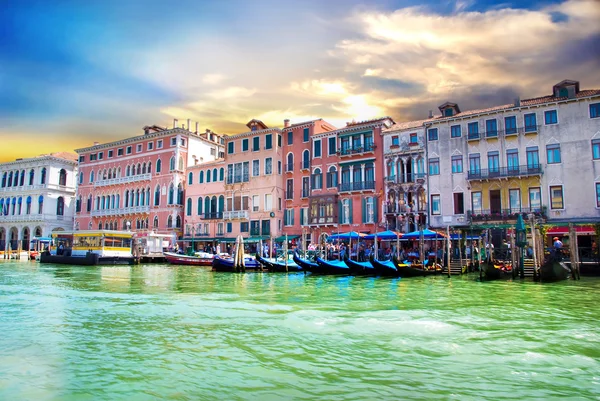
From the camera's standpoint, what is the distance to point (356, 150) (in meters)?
29.2

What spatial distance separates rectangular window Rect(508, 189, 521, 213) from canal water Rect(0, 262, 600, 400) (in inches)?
500

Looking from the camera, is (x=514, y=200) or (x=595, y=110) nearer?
(x=595, y=110)

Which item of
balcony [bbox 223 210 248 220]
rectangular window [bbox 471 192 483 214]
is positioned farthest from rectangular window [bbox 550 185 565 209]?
balcony [bbox 223 210 248 220]

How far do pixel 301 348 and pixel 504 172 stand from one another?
21.0 metres

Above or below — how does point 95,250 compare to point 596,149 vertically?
below

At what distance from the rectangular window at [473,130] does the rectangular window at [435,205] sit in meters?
3.82

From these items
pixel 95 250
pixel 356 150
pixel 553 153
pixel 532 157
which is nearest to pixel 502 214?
pixel 532 157

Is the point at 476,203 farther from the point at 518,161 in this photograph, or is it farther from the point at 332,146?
the point at 332,146

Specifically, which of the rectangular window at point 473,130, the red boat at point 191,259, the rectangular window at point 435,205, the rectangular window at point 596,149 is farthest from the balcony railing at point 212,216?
the rectangular window at point 596,149

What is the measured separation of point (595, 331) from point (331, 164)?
75.8 ft

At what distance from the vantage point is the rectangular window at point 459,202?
84.6ft

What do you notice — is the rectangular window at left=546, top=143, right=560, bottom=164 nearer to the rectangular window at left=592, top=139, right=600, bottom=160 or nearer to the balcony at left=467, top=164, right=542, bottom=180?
the balcony at left=467, top=164, right=542, bottom=180

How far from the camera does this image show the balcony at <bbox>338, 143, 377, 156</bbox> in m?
28.7

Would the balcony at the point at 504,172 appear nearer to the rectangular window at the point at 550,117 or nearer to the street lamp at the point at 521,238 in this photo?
the rectangular window at the point at 550,117
